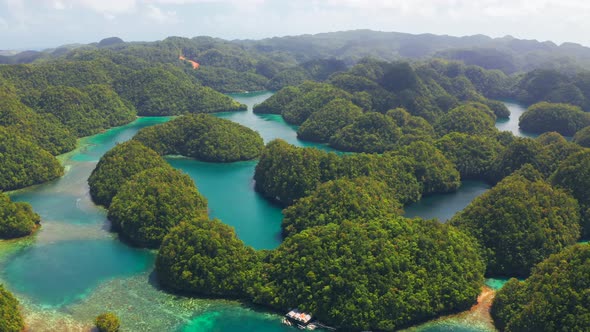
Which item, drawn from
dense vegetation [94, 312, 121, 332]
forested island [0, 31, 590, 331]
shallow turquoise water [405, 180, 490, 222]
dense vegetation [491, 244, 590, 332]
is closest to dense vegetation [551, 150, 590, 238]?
forested island [0, 31, 590, 331]

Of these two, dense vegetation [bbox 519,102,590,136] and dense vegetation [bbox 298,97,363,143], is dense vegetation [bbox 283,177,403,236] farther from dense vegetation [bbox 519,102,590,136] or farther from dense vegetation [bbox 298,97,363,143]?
dense vegetation [bbox 519,102,590,136]

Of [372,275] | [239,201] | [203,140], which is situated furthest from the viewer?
[203,140]

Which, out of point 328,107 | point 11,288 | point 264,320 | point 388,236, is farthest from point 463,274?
point 328,107

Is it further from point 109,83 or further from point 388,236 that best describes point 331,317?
point 109,83

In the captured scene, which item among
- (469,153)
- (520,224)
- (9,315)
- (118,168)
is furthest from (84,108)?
(520,224)

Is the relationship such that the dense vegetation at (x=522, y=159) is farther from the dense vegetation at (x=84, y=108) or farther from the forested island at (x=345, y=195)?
the dense vegetation at (x=84, y=108)

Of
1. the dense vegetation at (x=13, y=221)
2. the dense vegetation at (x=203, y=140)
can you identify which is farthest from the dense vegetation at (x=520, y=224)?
the dense vegetation at (x=13, y=221)

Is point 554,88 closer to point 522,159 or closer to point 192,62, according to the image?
point 522,159
